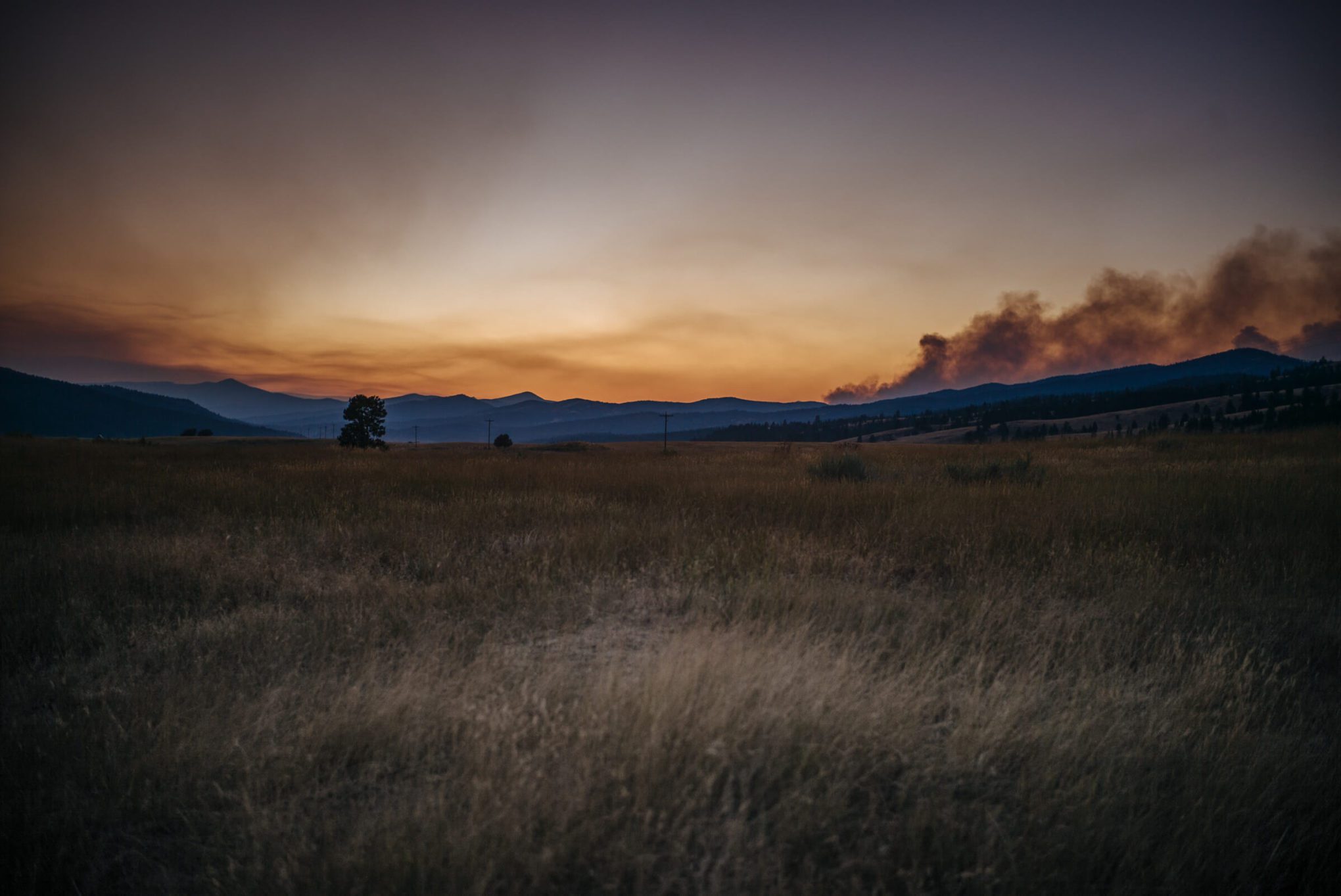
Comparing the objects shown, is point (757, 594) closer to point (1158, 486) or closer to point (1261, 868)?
point (1261, 868)

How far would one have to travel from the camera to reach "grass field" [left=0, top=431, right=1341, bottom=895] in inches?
87.1

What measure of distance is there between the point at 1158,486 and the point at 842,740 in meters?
12.1

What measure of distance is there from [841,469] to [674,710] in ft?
39.6

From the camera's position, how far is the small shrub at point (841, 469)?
1377cm

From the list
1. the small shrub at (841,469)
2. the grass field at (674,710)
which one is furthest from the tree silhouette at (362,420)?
the grass field at (674,710)

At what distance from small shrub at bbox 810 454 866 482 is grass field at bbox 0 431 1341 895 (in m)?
6.19

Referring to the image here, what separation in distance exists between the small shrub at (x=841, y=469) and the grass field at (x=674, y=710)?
20.3ft

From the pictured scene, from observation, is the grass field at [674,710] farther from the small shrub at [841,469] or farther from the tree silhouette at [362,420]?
the tree silhouette at [362,420]

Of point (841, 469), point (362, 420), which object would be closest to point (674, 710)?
point (841, 469)

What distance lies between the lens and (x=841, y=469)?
14102 millimetres

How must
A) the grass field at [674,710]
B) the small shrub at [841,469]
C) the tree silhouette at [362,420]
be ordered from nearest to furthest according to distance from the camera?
1. the grass field at [674,710]
2. the small shrub at [841,469]
3. the tree silhouette at [362,420]

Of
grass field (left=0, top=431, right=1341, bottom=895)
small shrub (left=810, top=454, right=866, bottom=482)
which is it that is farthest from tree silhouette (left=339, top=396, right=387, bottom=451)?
Answer: grass field (left=0, top=431, right=1341, bottom=895)

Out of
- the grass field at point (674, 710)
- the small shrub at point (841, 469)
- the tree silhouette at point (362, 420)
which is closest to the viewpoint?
the grass field at point (674, 710)

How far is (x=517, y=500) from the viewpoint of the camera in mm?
9773
